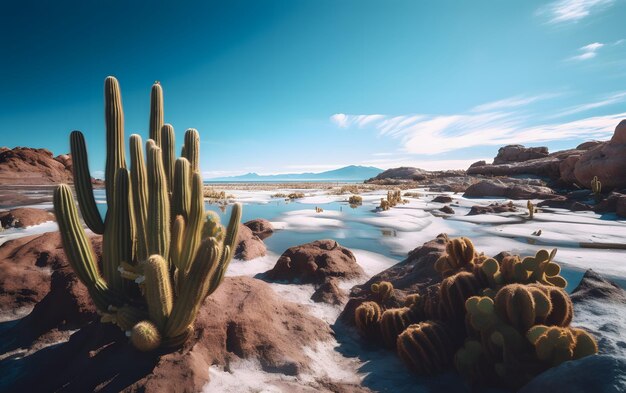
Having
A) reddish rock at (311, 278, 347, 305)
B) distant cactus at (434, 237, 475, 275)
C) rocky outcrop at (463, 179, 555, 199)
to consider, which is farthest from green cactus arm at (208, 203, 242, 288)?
rocky outcrop at (463, 179, 555, 199)

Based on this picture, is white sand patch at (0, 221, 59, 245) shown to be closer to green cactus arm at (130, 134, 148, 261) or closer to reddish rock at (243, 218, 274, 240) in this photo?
reddish rock at (243, 218, 274, 240)

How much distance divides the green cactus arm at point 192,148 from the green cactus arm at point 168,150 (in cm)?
16

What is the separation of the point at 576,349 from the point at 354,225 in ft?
25.8

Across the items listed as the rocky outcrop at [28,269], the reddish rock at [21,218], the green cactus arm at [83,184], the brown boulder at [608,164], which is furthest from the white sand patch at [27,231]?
the brown boulder at [608,164]

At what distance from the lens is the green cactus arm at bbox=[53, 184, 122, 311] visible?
2438 millimetres

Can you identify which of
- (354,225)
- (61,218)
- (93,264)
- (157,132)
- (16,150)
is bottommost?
(354,225)

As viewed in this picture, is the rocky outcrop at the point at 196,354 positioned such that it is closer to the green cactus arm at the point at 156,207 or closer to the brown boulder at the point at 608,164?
the green cactus arm at the point at 156,207

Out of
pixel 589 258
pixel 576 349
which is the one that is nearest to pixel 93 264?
pixel 576 349

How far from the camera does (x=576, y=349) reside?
1902 mm

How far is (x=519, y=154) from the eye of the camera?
43.5m

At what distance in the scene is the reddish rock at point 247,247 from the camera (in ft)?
20.4

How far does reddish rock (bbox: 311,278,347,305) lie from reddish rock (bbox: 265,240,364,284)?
38 cm

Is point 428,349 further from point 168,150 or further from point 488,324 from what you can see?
point 168,150

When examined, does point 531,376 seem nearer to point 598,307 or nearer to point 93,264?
point 598,307
